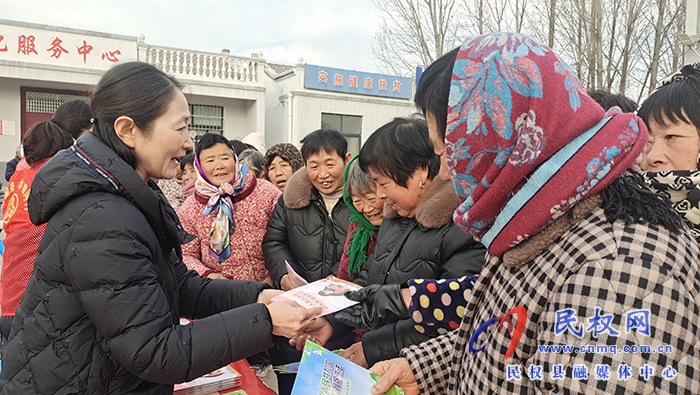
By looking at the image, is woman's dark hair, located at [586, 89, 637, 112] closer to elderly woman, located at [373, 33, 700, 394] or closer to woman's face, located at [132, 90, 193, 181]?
elderly woman, located at [373, 33, 700, 394]

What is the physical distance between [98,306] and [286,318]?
23.2 inches

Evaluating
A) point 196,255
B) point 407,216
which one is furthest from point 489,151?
point 196,255

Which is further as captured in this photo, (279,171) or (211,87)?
(211,87)

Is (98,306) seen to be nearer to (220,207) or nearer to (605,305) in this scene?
(605,305)

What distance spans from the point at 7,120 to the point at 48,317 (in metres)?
14.5

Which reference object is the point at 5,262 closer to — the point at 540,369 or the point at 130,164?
the point at 130,164

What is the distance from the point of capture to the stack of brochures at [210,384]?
1.77 m

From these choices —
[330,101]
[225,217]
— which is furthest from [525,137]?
[330,101]

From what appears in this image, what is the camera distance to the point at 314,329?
2.14m

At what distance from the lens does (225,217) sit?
3182mm

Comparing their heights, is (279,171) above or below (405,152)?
below

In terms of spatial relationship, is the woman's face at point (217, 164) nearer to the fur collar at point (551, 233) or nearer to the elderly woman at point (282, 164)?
the elderly woman at point (282, 164)

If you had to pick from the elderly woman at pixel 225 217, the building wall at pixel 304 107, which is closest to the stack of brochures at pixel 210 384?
the elderly woman at pixel 225 217

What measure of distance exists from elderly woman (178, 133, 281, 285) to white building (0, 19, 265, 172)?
349 inches
